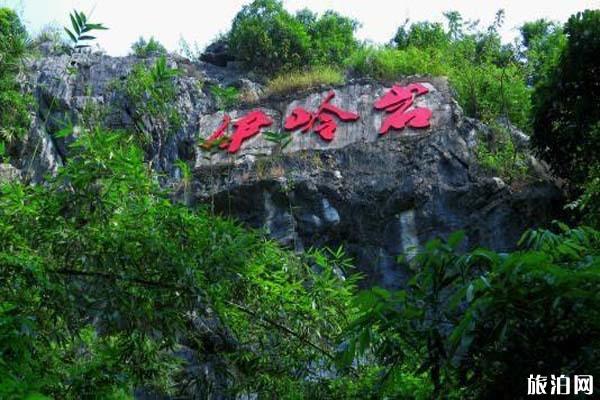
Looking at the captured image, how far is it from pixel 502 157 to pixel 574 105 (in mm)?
995

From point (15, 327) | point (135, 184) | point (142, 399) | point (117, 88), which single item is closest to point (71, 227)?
point (135, 184)

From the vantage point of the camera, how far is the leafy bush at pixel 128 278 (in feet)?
7.43

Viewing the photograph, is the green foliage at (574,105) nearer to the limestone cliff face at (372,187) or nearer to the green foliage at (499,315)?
the limestone cliff face at (372,187)

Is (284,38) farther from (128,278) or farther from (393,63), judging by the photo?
(128,278)

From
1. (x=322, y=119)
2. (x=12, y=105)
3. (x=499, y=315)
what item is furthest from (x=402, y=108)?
(x=499, y=315)

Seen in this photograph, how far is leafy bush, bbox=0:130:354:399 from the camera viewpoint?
7.43ft

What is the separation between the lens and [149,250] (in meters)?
2.29

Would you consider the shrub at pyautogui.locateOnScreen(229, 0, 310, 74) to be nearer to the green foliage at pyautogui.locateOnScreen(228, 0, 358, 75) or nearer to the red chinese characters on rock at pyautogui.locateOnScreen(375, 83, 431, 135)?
the green foliage at pyautogui.locateOnScreen(228, 0, 358, 75)

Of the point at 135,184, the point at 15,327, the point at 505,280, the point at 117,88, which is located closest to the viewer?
the point at 505,280

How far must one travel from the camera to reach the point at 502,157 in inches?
237

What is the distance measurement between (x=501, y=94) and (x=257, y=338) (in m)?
5.22

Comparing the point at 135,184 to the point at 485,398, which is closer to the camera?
the point at 485,398

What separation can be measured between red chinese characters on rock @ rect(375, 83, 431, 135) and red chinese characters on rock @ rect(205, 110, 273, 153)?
1.09 m

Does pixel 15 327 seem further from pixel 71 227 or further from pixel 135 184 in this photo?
pixel 135 184
